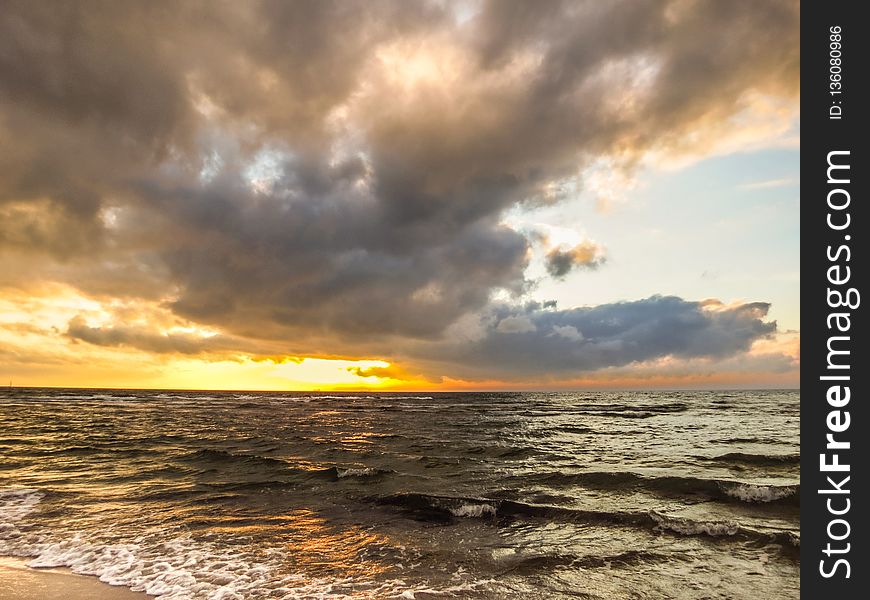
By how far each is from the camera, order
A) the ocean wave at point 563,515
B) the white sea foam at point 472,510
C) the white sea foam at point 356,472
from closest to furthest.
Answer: the ocean wave at point 563,515, the white sea foam at point 472,510, the white sea foam at point 356,472

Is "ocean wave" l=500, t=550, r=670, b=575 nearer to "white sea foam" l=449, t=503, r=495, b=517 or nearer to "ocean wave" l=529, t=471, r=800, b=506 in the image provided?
"white sea foam" l=449, t=503, r=495, b=517

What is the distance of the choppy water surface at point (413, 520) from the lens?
8.12 meters

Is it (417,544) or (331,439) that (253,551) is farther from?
(331,439)

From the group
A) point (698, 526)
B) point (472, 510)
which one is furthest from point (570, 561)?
point (698, 526)

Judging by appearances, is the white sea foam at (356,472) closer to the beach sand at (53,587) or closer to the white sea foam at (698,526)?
the beach sand at (53,587)

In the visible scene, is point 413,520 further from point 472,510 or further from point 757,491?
point 757,491

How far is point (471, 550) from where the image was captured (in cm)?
975

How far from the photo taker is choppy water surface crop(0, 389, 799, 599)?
8117 mm

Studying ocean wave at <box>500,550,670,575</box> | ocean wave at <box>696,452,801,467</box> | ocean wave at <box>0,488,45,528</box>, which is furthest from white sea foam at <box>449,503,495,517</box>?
ocean wave at <box>696,452,801,467</box>

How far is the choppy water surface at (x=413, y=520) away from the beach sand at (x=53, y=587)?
30 cm

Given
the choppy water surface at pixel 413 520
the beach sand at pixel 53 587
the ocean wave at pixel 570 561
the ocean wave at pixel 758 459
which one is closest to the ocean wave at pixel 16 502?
the choppy water surface at pixel 413 520

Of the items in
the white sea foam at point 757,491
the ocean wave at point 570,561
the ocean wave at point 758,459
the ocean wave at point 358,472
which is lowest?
the ocean wave at point 358,472

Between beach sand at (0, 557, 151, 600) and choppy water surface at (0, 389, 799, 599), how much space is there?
0.99ft
